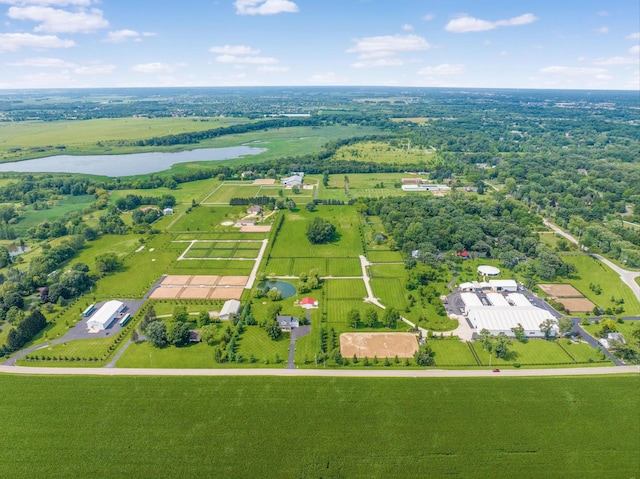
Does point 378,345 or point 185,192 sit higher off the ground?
point 185,192

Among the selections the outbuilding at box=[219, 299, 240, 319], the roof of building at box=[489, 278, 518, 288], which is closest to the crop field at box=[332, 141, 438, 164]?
the roof of building at box=[489, 278, 518, 288]

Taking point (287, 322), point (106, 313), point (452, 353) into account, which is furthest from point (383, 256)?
point (106, 313)

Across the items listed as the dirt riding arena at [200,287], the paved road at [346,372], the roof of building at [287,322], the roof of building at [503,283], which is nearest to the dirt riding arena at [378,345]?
the paved road at [346,372]

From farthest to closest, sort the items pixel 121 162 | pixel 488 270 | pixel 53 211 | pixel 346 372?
pixel 121 162
pixel 53 211
pixel 488 270
pixel 346 372

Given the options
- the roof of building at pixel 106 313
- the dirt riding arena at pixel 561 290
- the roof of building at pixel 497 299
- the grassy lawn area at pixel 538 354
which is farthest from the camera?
the dirt riding arena at pixel 561 290

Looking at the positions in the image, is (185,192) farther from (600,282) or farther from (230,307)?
(600,282)

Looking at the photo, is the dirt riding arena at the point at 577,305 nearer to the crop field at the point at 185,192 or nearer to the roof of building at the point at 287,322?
the roof of building at the point at 287,322

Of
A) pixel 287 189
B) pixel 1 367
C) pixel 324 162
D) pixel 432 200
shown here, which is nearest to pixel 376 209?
pixel 432 200
